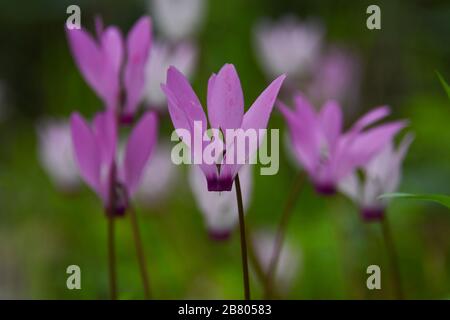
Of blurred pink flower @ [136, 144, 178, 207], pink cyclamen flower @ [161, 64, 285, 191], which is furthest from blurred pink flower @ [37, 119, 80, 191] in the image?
pink cyclamen flower @ [161, 64, 285, 191]

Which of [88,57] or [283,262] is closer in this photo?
[88,57]

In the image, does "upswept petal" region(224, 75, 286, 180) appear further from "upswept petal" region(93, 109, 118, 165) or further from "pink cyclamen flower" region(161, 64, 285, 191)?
"upswept petal" region(93, 109, 118, 165)

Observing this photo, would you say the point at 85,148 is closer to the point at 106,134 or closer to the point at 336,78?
the point at 106,134

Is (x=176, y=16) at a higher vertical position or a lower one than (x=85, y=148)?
higher

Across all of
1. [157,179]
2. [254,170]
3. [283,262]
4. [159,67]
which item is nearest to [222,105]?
[159,67]

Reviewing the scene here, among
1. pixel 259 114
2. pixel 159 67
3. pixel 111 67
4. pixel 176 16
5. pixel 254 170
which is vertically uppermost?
pixel 176 16

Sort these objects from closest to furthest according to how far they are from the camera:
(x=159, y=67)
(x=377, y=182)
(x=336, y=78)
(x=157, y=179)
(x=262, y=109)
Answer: (x=262, y=109) < (x=377, y=182) < (x=159, y=67) < (x=157, y=179) < (x=336, y=78)

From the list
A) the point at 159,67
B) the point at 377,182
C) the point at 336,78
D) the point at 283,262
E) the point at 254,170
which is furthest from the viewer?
the point at 254,170
